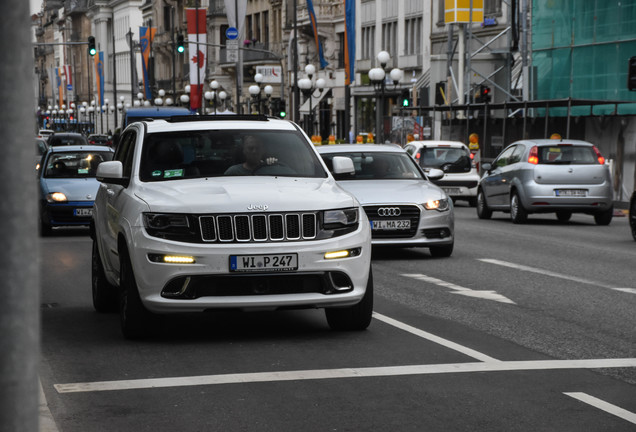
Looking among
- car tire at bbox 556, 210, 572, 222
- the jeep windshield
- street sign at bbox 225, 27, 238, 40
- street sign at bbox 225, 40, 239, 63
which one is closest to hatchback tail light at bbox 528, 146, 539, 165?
car tire at bbox 556, 210, 572, 222

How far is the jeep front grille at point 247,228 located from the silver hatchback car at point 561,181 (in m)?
16.1

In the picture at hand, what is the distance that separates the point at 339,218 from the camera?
30.4 ft

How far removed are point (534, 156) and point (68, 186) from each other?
28.3 ft

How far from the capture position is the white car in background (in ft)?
105

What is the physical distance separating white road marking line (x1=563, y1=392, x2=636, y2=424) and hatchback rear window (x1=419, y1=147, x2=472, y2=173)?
25217mm

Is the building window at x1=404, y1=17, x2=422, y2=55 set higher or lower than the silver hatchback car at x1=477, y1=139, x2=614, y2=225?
higher

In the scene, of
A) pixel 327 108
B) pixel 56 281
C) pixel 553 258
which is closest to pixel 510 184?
pixel 553 258

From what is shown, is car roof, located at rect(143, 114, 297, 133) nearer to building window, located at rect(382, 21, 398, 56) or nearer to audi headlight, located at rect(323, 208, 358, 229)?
audi headlight, located at rect(323, 208, 358, 229)

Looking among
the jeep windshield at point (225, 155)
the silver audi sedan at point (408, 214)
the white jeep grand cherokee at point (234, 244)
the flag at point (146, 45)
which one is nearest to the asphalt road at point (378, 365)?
the white jeep grand cherokee at point (234, 244)

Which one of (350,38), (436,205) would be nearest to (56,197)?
(436,205)

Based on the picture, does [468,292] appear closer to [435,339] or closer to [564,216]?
[435,339]

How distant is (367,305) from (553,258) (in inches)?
308

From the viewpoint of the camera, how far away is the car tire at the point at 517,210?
2489cm

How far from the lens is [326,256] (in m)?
9.08
